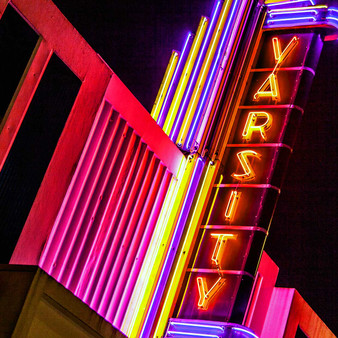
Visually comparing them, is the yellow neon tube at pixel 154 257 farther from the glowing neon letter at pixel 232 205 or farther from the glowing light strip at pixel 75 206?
A: the glowing light strip at pixel 75 206

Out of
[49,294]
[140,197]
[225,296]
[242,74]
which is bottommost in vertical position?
[49,294]

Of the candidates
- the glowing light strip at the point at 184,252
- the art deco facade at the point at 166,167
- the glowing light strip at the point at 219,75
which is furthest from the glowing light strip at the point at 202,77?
the glowing light strip at the point at 184,252

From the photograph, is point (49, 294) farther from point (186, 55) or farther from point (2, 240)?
point (186, 55)

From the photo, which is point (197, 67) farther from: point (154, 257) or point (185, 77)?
point (154, 257)

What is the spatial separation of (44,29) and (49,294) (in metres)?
3.18

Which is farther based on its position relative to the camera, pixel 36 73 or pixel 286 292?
pixel 286 292

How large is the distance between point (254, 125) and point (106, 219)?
3402 millimetres

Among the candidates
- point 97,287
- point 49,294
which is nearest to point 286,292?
point 97,287

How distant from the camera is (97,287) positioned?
8219mm

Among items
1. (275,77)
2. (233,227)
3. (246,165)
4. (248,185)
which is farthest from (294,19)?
(233,227)

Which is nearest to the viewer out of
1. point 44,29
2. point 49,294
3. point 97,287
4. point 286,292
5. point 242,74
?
point 49,294

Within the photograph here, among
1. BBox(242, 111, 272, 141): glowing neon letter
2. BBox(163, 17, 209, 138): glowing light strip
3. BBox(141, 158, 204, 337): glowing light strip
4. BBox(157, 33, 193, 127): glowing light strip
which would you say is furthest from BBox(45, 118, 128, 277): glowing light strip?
BBox(242, 111, 272, 141): glowing neon letter

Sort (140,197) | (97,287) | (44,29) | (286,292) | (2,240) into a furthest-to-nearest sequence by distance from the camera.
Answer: (286,292) < (140,197) < (97,287) < (44,29) < (2,240)

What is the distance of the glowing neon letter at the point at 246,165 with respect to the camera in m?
10.0
